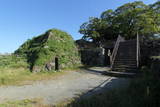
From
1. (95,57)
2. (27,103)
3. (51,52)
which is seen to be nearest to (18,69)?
(51,52)

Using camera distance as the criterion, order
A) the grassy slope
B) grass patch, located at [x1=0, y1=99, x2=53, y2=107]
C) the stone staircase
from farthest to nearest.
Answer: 1. the stone staircase
2. the grassy slope
3. grass patch, located at [x1=0, y1=99, x2=53, y2=107]

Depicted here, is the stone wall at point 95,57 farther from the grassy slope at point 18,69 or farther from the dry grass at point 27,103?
the dry grass at point 27,103

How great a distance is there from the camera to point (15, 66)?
9992 mm

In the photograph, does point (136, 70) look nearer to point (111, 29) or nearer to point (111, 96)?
point (111, 96)

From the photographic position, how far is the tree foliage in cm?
1686

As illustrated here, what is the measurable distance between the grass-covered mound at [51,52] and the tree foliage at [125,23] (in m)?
6.47

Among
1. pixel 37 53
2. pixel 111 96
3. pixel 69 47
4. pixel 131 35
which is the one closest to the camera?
pixel 111 96

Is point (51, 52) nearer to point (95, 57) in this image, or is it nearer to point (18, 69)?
point (18, 69)

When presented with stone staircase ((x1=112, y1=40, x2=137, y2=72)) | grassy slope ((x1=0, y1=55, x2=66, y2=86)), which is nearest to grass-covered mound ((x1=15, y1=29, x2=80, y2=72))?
grassy slope ((x1=0, y1=55, x2=66, y2=86))

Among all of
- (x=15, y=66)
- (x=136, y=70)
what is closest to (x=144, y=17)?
(x=136, y=70)

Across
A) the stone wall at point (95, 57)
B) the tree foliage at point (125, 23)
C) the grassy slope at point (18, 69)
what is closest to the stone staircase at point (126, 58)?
the stone wall at point (95, 57)

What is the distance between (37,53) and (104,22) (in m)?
12.6

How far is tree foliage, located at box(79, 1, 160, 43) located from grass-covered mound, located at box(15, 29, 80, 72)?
6.47 m

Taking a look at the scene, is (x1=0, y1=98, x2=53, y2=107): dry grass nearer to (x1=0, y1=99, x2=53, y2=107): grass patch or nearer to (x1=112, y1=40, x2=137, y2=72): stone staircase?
(x1=0, y1=99, x2=53, y2=107): grass patch
